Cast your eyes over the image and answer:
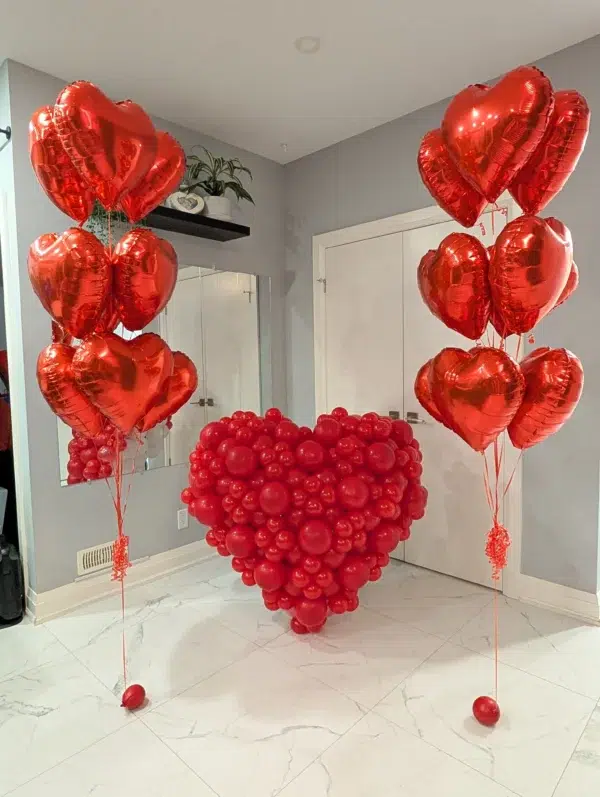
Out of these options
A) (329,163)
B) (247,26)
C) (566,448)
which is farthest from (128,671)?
(329,163)

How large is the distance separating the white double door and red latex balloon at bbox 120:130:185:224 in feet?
4.80

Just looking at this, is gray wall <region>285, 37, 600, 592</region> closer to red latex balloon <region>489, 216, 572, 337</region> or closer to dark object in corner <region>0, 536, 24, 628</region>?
red latex balloon <region>489, 216, 572, 337</region>

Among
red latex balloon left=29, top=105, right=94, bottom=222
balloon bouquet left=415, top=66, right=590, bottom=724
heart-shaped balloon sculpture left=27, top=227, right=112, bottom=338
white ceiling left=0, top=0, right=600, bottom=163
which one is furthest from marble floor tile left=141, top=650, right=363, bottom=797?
white ceiling left=0, top=0, right=600, bottom=163

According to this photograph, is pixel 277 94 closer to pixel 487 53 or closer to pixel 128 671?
pixel 487 53

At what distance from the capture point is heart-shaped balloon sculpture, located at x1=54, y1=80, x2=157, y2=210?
1329mm

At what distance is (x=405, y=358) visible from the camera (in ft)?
8.96

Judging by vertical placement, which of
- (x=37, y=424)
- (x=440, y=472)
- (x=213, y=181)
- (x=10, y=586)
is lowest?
(x=10, y=586)

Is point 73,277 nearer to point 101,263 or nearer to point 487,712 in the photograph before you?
point 101,263

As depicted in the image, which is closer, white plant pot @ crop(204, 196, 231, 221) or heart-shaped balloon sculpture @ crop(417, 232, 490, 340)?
heart-shaped balloon sculpture @ crop(417, 232, 490, 340)

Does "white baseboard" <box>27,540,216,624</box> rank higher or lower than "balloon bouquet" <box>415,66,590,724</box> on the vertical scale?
lower

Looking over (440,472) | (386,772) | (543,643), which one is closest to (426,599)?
(543,643)

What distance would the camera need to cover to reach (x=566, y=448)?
7.22ft

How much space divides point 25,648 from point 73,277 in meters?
1.60

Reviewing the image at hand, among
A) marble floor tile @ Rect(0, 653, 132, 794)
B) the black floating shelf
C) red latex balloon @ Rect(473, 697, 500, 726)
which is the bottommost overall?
marble floor tile @ Rect(0, 653, 132, 794)
